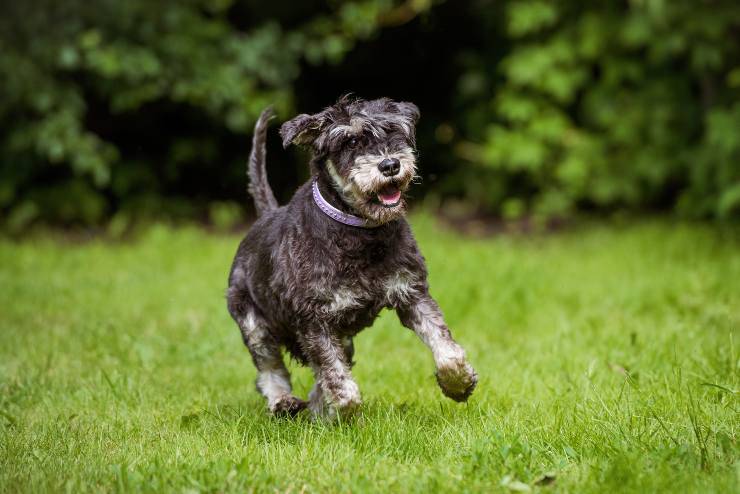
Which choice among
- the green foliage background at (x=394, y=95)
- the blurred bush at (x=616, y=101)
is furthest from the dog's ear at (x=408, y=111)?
the blurred bush at (x=616, y=101)

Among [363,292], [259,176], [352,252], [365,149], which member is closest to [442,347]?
[363,292]

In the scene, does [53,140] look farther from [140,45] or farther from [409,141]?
[409,141]

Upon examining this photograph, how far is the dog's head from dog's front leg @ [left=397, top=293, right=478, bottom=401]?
51 cm

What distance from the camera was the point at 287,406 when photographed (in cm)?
469

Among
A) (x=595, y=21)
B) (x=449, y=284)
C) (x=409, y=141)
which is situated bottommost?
(x=449, y=284)

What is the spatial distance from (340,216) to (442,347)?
80 centimetres

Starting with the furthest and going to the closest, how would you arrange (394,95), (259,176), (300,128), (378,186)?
(394,95), (259,176), (300,128), (378,186)

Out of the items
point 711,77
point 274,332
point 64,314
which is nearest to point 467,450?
point 274,332

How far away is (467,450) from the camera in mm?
3777

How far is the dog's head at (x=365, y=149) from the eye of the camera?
4.11 metres

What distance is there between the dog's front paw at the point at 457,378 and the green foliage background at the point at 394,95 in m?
5.45

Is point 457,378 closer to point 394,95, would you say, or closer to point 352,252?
point 352,252

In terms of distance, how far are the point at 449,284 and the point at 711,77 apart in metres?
4.66

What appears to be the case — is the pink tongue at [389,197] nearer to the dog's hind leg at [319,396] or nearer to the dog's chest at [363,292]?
the dog's chest at [363,292]
